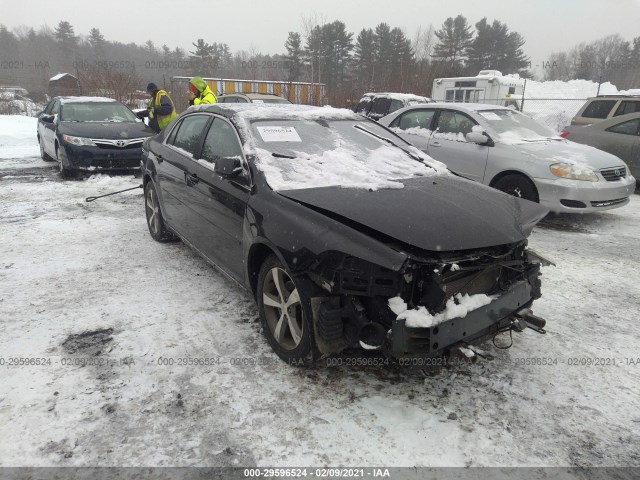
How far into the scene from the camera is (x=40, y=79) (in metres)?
46.8

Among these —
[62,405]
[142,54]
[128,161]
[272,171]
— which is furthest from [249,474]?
[142,54]

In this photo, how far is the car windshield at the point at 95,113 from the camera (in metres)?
9.04

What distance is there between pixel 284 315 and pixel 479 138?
4750 millimetres

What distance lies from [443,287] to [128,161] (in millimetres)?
7924

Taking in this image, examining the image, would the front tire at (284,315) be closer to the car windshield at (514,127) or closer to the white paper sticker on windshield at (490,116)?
the car windshield at (514,127)

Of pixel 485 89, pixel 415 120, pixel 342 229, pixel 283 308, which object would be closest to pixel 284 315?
pixel 283 308

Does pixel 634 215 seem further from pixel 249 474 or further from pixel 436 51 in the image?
pixel 436 51

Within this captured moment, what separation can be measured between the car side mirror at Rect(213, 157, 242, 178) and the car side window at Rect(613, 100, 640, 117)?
972cm

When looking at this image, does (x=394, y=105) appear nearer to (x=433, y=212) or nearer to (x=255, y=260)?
(x=255, y=260)

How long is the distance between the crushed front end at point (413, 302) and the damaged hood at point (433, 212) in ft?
0.27

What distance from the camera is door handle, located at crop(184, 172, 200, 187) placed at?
389cm

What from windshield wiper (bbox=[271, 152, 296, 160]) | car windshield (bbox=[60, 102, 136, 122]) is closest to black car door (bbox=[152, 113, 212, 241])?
windshield wiper (bbox=[271, 152, 296, 160])

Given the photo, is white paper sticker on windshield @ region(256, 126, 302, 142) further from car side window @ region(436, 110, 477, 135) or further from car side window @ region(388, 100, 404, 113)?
car side window @ region(388, 100, 404, 113)

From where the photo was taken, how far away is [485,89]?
75.0 ft
